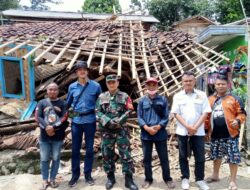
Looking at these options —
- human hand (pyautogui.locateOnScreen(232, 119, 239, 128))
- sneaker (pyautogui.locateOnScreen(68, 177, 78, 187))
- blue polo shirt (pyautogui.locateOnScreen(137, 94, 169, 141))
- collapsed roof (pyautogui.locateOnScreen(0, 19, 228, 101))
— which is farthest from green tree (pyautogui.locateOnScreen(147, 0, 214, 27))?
sneaker (pyautogui.locateOnScreen(68, 177, 78, 187))

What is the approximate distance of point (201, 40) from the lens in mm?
9078

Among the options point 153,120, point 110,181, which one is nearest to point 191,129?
point 153,120

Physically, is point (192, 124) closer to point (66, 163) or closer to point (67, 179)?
point (67, 179)

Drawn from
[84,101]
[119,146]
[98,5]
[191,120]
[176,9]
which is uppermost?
[98,5]

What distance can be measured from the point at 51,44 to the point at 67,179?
3.85m

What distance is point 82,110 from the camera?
4.82m

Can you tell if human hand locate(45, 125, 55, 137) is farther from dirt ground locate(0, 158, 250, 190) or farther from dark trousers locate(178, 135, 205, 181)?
dark trousers locate(178, 135, 205, 181)

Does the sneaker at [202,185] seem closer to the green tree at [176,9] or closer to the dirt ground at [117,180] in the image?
the dirt ground at [117,180]

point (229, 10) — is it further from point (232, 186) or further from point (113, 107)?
point (113, 107)

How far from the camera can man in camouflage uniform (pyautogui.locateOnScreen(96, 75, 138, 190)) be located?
181 inches

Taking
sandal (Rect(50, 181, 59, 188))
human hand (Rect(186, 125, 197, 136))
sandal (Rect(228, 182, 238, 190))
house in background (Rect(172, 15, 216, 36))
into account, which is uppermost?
house in background (Rect(172, 15, 216, 36))

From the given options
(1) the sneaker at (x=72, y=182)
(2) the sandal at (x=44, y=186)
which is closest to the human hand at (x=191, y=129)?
(1) the sneaker at (x=72, y=182)

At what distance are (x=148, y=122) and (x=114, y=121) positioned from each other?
52 cm

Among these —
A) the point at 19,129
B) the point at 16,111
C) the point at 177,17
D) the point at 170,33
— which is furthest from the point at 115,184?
the point at 177,17
